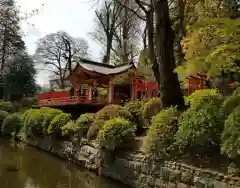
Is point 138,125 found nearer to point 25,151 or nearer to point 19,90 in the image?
point 25,151

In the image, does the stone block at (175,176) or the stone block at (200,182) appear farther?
the stone block at (175,176)

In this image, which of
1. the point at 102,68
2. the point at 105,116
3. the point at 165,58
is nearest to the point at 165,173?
the point at 165,58

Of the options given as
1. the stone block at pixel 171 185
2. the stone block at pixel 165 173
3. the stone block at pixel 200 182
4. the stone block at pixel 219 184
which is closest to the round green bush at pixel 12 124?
the stone block at pixel 165 173

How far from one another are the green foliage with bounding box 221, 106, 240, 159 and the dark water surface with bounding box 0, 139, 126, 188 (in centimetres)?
399

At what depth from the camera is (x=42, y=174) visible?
10367mm

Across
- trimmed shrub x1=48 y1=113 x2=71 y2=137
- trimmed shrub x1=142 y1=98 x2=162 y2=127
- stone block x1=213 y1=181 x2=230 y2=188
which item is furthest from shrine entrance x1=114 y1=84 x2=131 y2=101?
stone block x1=213 y1=181 x2=230 y2=188

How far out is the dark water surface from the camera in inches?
356

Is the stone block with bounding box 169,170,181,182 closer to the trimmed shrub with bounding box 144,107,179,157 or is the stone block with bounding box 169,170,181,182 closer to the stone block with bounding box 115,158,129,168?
the trimmed shrub with bounding box 144,107,179,157

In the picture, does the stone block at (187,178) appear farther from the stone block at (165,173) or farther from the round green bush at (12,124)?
the round green bush at (12,124)

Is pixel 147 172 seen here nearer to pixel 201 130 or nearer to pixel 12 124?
pixel 201 130

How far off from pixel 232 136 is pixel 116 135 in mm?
→ 4427

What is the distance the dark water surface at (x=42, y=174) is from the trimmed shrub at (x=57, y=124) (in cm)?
111

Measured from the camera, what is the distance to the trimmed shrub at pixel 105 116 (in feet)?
37.4

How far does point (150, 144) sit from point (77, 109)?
448 inches
